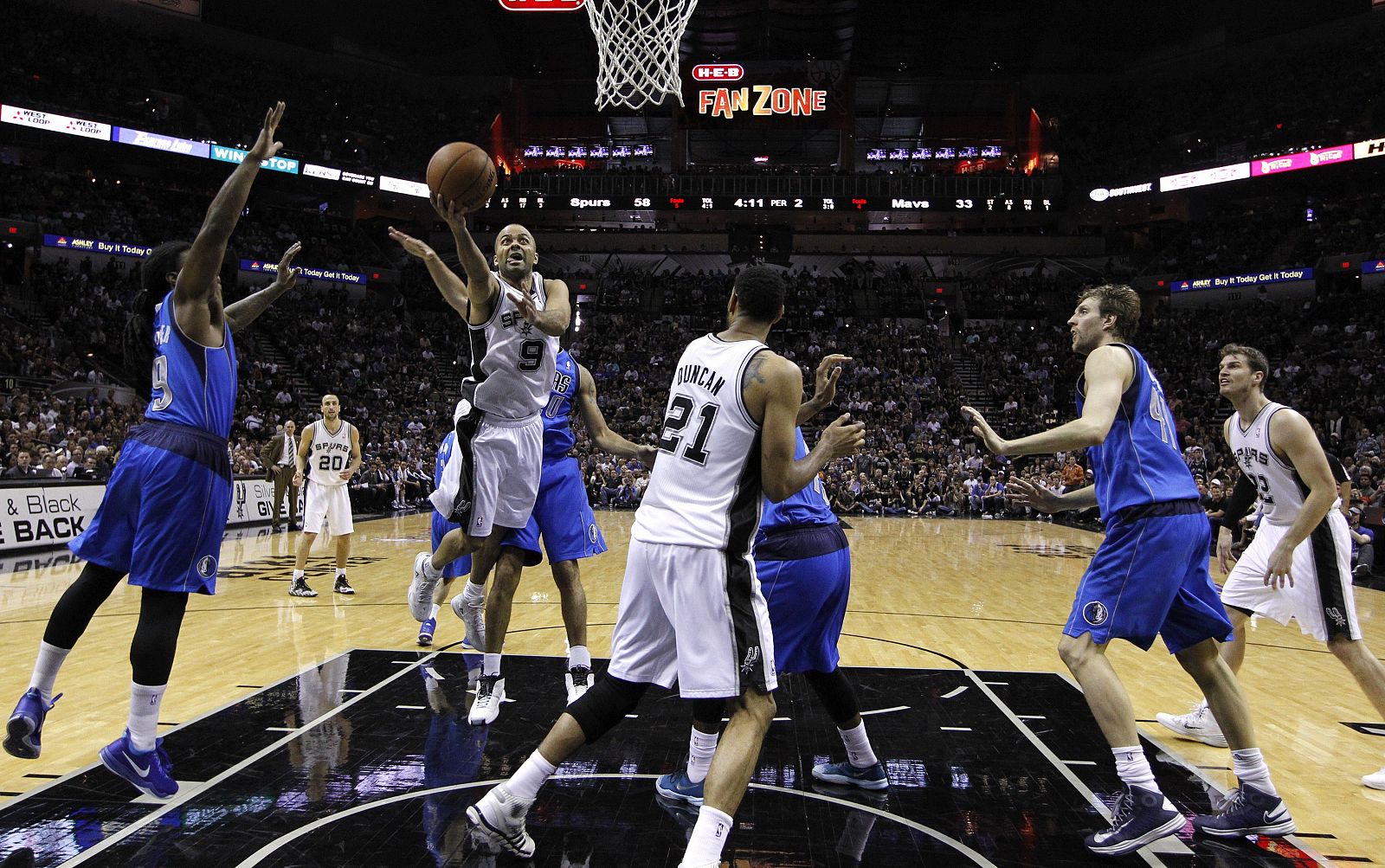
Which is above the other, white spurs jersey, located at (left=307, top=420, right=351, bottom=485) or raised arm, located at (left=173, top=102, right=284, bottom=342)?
raised arm, located at (left=173, top=102, right=284, bottom=342)

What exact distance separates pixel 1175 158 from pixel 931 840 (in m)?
34.9

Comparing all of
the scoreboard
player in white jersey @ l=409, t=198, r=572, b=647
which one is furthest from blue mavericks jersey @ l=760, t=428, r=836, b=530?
the scoreboard

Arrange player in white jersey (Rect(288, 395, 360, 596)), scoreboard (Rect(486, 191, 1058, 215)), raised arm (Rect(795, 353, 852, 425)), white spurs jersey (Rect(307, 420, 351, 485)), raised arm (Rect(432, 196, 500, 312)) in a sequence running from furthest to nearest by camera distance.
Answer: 1. scoreboard (Rect(486, 191, 1058, 215))
2. white spurs jersey (Rect(307, 420, 351, 485))
3. player in white jersey (Rect(288, 395, 360, 596))
4. raised arm (Rect(432, 196, 500, 312))
5. raised arm (Rect(795, 353, 852, 425))

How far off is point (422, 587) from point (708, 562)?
Result: 142 inches

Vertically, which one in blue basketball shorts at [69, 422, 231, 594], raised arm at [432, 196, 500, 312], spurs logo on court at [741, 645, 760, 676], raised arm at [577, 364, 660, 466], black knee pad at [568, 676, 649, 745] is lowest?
black knee pad at [568, 676, 649, 745]

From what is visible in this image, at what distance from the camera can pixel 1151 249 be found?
35.6 meters

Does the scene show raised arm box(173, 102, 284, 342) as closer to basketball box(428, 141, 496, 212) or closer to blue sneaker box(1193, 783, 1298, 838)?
basketball box(428, 141, 496, 212)

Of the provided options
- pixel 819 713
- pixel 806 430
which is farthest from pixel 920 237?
pixel 819 713

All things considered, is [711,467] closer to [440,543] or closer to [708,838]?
[708,838]

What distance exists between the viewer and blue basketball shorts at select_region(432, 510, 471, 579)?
21.0 ft

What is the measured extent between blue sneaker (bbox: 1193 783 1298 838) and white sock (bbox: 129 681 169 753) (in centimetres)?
398

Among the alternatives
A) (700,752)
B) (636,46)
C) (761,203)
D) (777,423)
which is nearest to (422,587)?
(700,752)

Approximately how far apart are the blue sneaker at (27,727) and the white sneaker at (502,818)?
1648mm

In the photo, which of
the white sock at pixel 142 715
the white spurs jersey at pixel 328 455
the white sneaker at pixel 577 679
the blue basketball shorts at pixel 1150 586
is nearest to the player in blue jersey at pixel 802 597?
the blue basketball shorts at pixel 1150 586
